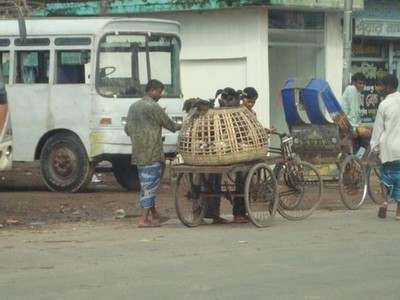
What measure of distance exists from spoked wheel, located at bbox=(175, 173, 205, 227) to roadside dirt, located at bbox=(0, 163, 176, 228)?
148 centimetres

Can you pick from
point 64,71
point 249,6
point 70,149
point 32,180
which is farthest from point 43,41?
point 249,6

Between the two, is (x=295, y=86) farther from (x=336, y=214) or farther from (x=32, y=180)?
(x=32, y=180)

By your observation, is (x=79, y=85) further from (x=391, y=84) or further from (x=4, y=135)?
(x=391, y=84)

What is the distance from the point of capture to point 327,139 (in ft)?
51.4

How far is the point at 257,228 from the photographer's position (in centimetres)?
1298

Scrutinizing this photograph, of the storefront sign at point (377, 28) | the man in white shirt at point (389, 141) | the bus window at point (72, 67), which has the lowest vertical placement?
the man in white shirt at point (389, 141)

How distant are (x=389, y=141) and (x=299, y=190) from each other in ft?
4.54

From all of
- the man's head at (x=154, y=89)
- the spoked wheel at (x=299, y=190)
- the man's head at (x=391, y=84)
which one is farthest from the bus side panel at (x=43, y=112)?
the man's head at (x=391, y=84)

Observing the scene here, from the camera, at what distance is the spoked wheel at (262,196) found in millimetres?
12852

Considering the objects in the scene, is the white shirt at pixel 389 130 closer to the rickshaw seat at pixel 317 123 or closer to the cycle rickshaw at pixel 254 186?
the cycle rickshaw at pixel 254 186

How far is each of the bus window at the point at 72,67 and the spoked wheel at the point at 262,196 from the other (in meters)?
5.04

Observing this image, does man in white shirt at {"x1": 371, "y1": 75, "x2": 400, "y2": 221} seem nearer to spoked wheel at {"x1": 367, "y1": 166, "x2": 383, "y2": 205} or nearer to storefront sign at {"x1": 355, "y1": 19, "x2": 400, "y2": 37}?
spoked wheel at {"x1": 367, "y1": 166, "x2": 383, "y2": 205}

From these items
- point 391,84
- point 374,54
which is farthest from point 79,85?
point 374,54

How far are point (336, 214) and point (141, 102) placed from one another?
3.65m
